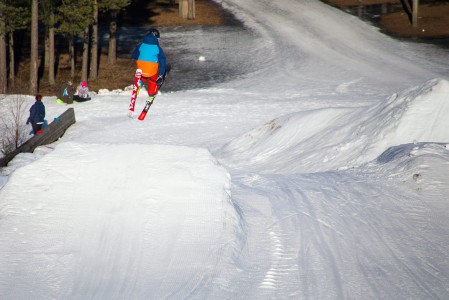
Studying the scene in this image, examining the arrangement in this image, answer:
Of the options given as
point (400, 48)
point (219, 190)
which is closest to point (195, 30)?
point (400, 48)

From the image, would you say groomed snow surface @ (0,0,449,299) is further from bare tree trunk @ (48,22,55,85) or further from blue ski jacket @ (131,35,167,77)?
bare tree trunk @ (48,22,55,85)

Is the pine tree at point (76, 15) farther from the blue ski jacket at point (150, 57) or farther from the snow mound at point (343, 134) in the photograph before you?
the blue ski jacket at point (150, 57)

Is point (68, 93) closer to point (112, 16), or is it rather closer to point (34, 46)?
point (34, 46)

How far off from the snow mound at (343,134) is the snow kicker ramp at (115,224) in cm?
414

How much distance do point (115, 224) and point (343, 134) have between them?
25.4ft

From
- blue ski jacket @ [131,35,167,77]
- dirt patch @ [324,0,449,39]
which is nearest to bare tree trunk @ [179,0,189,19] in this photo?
dirt patch @ [324,0,449,39]

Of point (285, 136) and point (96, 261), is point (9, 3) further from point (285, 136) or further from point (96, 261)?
point (96, 261)

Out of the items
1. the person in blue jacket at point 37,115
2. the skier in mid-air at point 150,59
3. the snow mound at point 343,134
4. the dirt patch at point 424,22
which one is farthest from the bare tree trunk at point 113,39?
the skier in mid-air at point 150,59

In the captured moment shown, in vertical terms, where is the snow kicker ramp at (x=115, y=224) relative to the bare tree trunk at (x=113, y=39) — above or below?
above

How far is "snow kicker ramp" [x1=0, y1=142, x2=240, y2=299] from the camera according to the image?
8375 millimetres

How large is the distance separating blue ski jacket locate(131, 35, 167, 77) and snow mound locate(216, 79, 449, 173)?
12.5ft

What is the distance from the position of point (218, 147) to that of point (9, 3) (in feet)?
47.3

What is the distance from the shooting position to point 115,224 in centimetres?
984

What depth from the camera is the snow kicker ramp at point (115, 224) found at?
8.38 meters
